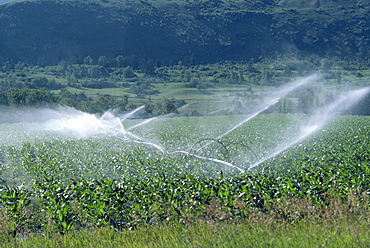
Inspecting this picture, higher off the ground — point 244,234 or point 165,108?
point 244,234

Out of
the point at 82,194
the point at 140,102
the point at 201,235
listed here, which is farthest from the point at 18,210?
the point at 140,102

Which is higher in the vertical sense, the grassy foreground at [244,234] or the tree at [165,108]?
the grassy foreground at [244,234]

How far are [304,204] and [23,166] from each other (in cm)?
1414

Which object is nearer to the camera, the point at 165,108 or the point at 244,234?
the point at 244,234

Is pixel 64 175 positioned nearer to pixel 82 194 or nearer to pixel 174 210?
pixel 82 194

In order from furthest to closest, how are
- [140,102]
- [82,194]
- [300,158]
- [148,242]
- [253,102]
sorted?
[140,102] → [253,102] → [300,158] → [82,194] → [148,242]

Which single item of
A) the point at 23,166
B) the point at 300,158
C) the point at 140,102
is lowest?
the point at 140,102

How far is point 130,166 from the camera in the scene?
16734 mm

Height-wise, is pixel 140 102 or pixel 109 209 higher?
pixel 109 209

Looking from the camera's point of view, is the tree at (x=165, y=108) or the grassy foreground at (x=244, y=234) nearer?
the grassy foreground at (x=244, y=234)

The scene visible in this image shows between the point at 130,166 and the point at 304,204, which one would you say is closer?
the point at 304,204

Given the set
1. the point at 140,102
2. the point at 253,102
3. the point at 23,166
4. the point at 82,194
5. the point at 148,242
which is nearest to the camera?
the point at 148,242

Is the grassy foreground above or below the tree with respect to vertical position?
above

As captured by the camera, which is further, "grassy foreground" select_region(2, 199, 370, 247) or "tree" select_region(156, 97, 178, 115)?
"tree" select_region(156, 97, 178, 115)
